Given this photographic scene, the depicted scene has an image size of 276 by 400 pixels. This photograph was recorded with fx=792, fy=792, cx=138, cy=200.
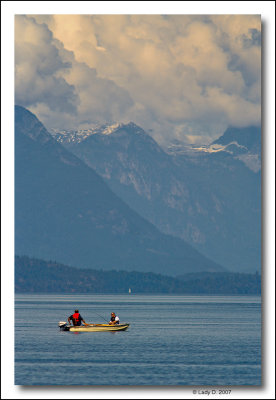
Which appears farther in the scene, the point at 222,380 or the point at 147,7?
the point at 222,380

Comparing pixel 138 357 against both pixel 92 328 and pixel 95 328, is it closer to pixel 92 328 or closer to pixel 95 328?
pixel 95 328

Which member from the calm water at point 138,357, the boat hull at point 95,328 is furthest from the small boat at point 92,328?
the calm water at point 138,357

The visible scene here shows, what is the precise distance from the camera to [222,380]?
5781 centimetres

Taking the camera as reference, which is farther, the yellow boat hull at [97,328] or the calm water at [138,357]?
the yellow boat hull at [97,328]

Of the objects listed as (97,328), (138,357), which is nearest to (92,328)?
(97,328)

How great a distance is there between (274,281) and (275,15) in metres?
13.1

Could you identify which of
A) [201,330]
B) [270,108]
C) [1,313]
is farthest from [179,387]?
[201,330]

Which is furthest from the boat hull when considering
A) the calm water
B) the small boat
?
the calm water

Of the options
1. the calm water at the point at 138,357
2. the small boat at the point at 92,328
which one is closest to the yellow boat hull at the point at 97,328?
the small boat at the point at 92,328

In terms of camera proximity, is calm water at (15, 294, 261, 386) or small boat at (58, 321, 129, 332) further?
small boat at (58, 321, 129, 332)

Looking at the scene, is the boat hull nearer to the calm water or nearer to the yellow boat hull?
the yellow boat hull

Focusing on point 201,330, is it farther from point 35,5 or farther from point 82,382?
point 35,5

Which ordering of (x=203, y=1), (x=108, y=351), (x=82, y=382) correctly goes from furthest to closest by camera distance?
(x=108, y=351)
(x=82, y=382)
(x=203, y=1)

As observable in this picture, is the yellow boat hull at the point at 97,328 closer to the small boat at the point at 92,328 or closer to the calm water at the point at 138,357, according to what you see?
the small boat at the point at 92,328
